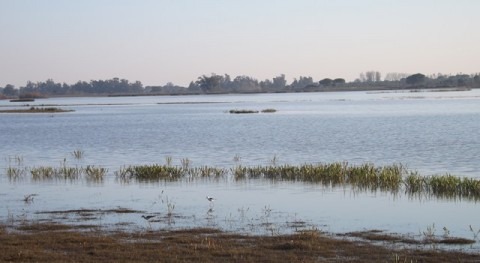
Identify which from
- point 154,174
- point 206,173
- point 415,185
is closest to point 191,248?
point 415,185

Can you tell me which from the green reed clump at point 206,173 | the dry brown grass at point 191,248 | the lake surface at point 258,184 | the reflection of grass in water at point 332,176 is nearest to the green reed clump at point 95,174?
the reflection of grass in water at point 332,176

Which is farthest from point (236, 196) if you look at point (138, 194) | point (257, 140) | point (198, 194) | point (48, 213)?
point (257, 140)

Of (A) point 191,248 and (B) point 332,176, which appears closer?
(A) point 191,248

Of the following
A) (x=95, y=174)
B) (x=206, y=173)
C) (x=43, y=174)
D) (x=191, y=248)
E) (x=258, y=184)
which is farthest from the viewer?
(x=43, y=174)

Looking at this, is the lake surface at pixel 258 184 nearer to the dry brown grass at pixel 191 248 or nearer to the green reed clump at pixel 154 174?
the green reed clump at pixel 154 174

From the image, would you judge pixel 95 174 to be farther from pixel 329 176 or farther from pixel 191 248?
pixel 191 248

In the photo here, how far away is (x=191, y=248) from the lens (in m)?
14.0

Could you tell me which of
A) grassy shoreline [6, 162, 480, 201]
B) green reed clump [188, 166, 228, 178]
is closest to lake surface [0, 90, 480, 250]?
Answer: grassy shoreline [6, 162, 480, 201]

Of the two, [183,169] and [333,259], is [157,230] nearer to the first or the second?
[333,259]

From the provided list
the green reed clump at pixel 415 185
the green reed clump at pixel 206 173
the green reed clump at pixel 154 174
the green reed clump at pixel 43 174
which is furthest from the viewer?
the green reed clump at pixel 43 174

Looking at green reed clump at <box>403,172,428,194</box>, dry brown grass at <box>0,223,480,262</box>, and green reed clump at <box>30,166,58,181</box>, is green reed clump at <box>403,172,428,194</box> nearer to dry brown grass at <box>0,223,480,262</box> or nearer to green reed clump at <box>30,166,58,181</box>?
dry brown grass at <box>0,223,480,262</box>

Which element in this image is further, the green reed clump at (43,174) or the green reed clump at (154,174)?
the green reed clump at (43,174)

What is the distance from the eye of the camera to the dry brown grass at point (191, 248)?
13.0 metres

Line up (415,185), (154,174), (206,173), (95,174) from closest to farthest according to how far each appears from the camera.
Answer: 1. (415,185)
2. (154,174)
3. (206,173)
4. (95,174)
